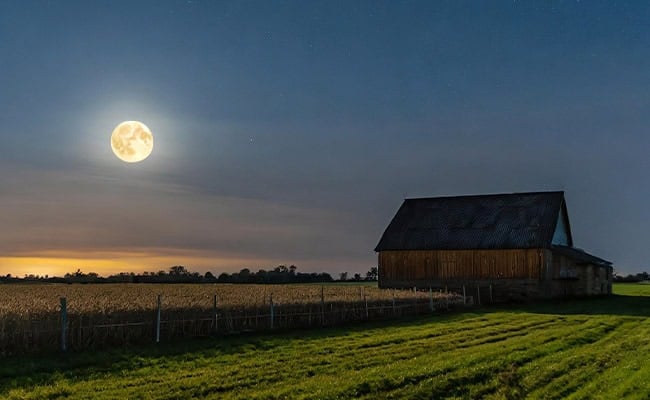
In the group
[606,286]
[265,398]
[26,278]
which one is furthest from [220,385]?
[26,278]

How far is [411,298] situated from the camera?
137ft

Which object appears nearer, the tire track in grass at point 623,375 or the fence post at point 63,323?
the tire track in grass at point 623,375

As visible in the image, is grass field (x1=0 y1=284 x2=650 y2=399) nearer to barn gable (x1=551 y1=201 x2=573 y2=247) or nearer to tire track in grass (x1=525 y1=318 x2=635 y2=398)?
tire track in grass (x1=525 y1=318 x2=635 y2=398)

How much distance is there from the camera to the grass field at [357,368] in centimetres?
1708

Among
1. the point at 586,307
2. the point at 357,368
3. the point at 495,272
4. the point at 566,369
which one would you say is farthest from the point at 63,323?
the point at 495,272

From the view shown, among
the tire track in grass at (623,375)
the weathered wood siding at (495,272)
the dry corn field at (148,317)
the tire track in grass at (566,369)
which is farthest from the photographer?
the weathered wood siding at (495,272)

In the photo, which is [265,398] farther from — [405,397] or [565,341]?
[565,341]

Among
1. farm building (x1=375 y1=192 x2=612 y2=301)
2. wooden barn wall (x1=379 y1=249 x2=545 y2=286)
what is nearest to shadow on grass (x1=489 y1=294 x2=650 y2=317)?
farm building (x1=375 y1=192 x2=612 y2=301)

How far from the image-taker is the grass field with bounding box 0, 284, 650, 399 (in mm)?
17078

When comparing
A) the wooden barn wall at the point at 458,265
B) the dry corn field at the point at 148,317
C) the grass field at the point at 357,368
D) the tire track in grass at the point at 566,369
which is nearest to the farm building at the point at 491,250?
the wooden barn wall at the point at 458,265

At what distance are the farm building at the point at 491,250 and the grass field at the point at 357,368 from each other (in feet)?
101

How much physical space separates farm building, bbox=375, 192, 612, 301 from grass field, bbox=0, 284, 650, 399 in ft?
101

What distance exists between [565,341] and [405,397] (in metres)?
12.2

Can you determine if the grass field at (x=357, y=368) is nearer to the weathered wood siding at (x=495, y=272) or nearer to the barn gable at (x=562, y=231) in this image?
the weathered wood siding at (x=495, y=272)
